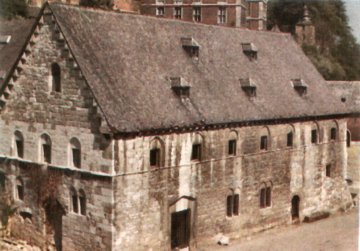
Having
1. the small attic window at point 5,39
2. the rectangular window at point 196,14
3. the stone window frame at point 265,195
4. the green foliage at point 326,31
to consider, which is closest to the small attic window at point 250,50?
the stone window frame at point 265,195

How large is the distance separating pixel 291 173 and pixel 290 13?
40.0 m

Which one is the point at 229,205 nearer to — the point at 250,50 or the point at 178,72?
the point at 178,72

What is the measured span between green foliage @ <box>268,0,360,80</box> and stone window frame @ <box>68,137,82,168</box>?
1269 inches

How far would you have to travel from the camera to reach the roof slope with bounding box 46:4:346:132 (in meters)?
28.9

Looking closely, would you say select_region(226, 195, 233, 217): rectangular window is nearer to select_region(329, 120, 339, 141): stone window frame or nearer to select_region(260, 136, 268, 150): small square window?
select_region(260, 136, 268, 150): small square window

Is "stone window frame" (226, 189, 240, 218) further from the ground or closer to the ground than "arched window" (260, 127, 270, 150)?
closer to the ground

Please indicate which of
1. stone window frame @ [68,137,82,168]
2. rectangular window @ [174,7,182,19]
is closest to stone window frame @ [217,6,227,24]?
rectangular window @ [174,7,182,19]

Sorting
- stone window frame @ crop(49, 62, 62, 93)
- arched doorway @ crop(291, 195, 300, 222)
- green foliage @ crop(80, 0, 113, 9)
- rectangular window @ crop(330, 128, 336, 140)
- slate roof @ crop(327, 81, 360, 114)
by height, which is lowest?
arched doorway @ crop(291, 195, 300, 222)

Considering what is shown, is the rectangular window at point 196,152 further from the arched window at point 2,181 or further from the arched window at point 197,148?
the arched window at point 2,181

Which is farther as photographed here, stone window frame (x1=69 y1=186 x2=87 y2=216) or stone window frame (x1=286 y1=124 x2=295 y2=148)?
stone window frame (x1=286 y1=124 x2=295 y2=148)

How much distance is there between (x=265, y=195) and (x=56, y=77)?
14.2 m

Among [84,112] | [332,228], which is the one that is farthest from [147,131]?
[332,228]

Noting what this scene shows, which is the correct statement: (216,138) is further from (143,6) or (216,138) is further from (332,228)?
(143,6)

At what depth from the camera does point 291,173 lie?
38250 millimetres
